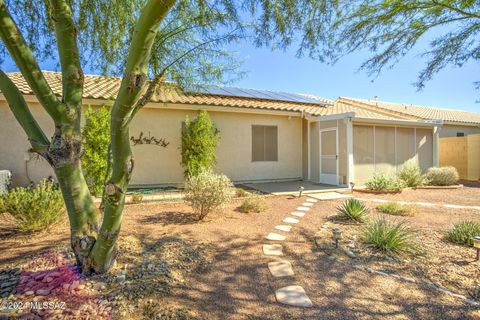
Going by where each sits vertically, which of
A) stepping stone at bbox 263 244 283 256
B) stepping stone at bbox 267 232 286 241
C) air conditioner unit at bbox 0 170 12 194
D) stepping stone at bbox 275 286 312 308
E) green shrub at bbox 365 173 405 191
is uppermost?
air conditioner unit at bbox 0 170 12 194

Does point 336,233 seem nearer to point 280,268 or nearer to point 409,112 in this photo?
point 280,268

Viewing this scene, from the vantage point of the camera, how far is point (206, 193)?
5914 millimetres

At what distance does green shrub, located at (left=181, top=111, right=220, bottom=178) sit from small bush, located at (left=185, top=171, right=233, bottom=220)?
12.6ft

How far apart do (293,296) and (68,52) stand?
3944mm

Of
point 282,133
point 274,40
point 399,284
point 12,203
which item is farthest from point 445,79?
point 12,203

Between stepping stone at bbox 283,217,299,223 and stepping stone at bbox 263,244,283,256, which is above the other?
stepping stone at bbox 283,217,299,223

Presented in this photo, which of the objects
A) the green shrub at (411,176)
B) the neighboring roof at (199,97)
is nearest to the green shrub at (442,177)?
the green shrub at (411,176)

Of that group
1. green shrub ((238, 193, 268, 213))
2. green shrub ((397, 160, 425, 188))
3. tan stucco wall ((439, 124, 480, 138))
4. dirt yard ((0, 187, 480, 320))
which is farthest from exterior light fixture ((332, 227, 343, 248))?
tan stucco wall ((439, 124, 480, 138))

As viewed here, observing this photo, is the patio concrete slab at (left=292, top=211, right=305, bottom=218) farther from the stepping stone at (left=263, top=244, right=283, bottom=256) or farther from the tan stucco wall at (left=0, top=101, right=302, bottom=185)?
the tan stucco wall at (left=0, top=101, right=302, bottom=185)

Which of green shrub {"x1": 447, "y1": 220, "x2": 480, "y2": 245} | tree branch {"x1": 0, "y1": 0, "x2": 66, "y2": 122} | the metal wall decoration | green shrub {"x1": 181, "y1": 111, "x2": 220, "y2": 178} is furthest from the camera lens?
the metal wall decoration

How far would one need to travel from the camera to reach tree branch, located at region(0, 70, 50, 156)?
8.99 feet

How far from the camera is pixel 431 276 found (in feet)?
11.8

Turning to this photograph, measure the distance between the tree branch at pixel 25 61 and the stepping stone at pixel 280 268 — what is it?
342 cm

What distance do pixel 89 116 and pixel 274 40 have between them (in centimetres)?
689
